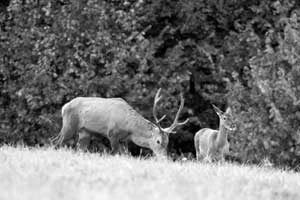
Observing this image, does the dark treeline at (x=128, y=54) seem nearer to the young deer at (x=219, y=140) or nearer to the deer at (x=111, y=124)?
the young deer at (x=219, y=140)

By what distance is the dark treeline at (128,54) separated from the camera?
19.5 m

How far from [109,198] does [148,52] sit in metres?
13.5

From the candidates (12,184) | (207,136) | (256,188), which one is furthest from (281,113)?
(12,184)

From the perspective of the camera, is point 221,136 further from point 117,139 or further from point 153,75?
point 153,75

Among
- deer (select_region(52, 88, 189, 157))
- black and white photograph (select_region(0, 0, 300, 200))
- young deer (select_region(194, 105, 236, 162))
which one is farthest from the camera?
black and white photograph (select_region(0, 0, 300, 200))

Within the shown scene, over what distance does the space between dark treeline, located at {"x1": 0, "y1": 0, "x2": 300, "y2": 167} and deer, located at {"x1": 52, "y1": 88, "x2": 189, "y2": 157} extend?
3.67 metres

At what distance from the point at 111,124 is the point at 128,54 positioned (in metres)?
4.51

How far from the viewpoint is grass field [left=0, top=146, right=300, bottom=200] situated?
6.48 m

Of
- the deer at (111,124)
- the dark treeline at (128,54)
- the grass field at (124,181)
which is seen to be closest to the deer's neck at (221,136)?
the deer at (111,124)

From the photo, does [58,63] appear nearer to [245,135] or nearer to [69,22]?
[69,22]

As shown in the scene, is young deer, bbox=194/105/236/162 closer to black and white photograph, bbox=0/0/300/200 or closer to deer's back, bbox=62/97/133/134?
black and white photograph, bbox=0/0/300/200

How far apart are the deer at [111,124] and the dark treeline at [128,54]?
3.67 metres

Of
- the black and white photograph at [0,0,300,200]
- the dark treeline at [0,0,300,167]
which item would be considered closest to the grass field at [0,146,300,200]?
the black and white photograph at [0,0,300,200]

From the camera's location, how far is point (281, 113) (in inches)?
659
